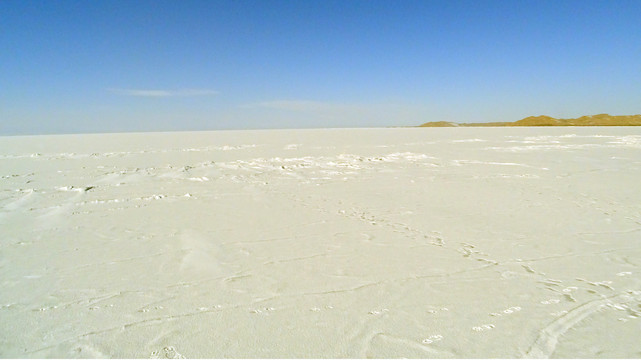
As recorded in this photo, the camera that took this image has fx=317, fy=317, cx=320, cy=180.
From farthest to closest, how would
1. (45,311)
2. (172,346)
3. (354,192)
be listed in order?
(354,192), (45,311), (172,346)

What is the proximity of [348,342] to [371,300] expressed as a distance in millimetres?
568

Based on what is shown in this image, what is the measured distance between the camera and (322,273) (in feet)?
10.4

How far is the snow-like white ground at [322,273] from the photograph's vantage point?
2.18 m

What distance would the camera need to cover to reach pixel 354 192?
23.2ft

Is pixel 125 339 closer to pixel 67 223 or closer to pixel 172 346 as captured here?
pixel 172 346

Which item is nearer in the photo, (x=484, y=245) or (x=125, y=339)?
(x=125, y=339)

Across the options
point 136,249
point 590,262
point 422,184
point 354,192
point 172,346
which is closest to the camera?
point 172,346

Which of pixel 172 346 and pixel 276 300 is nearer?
pixel 172 346

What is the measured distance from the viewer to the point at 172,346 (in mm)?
2123

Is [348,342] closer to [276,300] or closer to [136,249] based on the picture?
[276,300]

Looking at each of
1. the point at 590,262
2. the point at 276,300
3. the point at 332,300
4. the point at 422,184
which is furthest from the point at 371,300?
the point at 422,184

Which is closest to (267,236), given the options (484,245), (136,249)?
(136,249)

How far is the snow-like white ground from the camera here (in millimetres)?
2178

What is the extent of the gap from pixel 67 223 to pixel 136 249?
1945 millimetres
